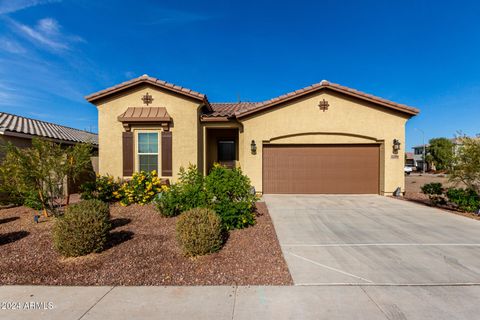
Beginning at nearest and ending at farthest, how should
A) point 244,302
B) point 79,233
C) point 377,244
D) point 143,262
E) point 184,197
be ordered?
point 244,302
point 143,262
point 79,233
point 377,244
point 184,197

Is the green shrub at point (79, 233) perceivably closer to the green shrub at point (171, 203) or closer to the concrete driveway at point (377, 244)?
the green shrub at point (171, 203)

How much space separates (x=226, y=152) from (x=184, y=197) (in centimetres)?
654

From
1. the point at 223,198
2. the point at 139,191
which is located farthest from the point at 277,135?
the point at 139,191

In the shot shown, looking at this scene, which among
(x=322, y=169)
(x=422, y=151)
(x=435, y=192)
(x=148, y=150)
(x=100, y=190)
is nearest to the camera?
(x=100, y=190)

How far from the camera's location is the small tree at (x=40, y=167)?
5.88 metres

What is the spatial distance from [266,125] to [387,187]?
20.1 feet

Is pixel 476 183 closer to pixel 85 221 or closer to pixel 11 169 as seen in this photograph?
pixel 85 221

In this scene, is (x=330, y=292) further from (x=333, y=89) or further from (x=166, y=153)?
(x=333, y=89)

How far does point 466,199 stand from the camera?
7.59 metres

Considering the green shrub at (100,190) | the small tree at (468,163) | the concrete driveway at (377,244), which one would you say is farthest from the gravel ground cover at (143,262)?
the small tree at (468,163)

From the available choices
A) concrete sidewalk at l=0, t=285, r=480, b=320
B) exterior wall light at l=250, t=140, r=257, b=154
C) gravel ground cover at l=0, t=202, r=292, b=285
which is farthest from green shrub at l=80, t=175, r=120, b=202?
exterior wall light at l=250, t=140, r=257, b=154

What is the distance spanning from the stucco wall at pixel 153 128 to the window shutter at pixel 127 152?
0.91ft

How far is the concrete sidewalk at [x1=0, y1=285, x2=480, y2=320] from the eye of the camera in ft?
8.96

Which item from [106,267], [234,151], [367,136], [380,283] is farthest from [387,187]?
[106,267]
